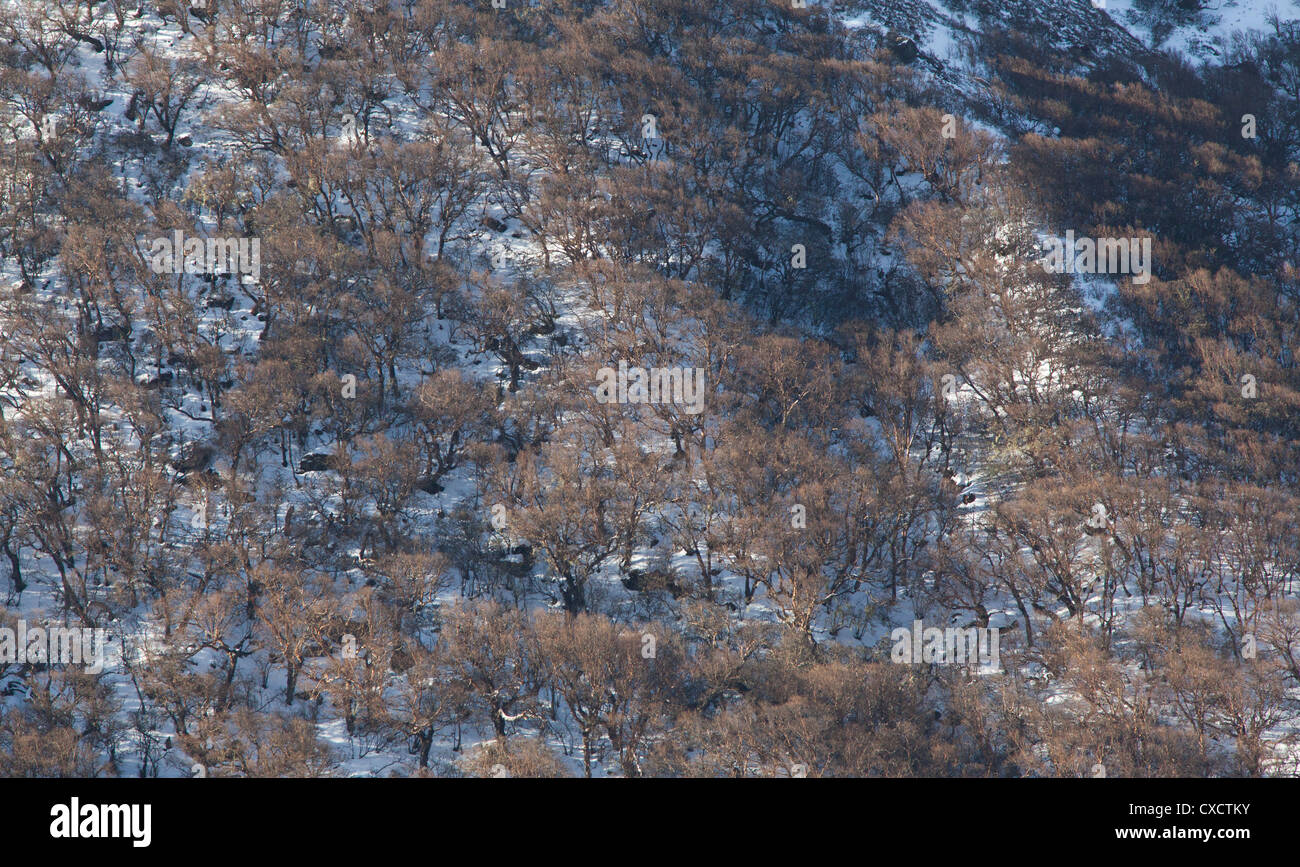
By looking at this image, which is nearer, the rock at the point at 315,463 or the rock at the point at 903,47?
the rock at the point at 315,463

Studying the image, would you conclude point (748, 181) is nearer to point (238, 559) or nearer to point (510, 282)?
point (510, 282)
